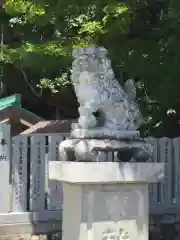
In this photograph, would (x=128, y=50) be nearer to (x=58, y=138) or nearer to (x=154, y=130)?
(x=58, y=138)

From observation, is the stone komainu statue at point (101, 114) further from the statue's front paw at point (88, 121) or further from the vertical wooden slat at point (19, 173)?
the vertical wooden slat at point (19, 173)

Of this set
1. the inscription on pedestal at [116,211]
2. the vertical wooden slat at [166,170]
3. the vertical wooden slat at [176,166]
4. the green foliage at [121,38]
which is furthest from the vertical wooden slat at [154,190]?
the inscription on pedestal at [116,211]

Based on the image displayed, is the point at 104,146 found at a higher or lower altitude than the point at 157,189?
higher

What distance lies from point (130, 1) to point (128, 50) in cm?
72

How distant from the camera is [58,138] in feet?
26.5

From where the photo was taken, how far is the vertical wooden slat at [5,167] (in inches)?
303

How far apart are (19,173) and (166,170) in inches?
104

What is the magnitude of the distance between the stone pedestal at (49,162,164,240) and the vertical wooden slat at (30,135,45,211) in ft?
8.28

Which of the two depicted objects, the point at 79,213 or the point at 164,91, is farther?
the point at 164,91

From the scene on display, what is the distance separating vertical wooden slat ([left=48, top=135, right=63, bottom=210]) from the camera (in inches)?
316

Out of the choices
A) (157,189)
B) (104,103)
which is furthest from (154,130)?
(104,103)

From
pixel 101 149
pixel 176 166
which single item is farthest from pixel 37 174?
pixel 101 149

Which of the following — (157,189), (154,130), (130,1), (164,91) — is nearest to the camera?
(130,1)

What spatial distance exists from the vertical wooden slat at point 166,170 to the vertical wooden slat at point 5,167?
8.93 feet
